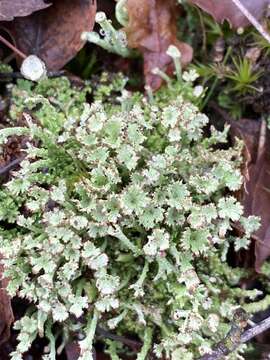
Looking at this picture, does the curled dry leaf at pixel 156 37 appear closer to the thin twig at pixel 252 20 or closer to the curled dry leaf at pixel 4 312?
the thin twig at pixel 252 20

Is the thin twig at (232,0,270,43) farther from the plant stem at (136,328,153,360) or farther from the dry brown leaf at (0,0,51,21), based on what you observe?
the plant stem at (136,328,153,360)

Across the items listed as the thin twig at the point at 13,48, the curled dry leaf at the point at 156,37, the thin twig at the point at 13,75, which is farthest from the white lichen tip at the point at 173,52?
the thin twig at the point at 13,48

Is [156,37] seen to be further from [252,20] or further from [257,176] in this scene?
[257,176]

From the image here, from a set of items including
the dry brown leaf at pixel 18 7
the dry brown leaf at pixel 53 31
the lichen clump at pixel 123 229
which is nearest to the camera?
the lichen clump at pixel 123 229

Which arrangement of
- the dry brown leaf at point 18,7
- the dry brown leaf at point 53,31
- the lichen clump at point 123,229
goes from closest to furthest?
1. the lichen clump at point 123,229
2. the dry brown leaf at point 18,7
3. the dry brown leaf at point 53,31

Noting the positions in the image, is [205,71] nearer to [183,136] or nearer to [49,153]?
[183,136]

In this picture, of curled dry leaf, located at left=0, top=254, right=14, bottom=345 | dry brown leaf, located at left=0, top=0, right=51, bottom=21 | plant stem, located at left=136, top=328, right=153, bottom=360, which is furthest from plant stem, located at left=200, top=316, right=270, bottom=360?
dry brown leaf, located at left=0, top=0, right=51, bottom=21

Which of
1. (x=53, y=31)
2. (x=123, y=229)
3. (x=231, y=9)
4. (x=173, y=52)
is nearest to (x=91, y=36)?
(x=53, y=31)

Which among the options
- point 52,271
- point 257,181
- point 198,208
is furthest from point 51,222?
point 257,181

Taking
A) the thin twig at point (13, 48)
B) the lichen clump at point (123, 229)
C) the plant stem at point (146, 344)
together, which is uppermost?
the thin twig at point (13, 48)
